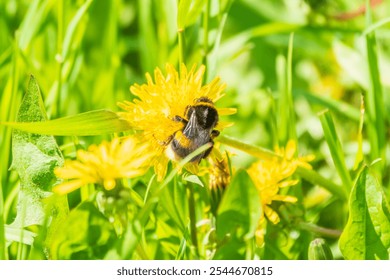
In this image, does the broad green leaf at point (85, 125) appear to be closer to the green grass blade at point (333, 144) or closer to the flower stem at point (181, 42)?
the flower stem at point (181, 42)

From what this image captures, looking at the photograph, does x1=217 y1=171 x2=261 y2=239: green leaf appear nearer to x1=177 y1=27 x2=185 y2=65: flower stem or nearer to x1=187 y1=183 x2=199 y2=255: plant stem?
x1=187 y1=183 x2=199 y2=255: plant stem

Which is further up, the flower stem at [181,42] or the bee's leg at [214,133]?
the flower stem at [181,42]

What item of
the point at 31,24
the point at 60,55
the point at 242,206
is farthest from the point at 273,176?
the point at 31,24

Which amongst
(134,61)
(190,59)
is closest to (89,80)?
(190,59)

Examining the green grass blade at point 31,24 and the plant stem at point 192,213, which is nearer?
the plant stem at point 192,213

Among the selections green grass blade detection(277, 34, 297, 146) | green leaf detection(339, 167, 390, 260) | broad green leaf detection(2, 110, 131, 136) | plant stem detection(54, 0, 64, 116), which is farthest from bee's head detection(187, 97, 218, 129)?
plant stem detection(54, 0, 64, 116)

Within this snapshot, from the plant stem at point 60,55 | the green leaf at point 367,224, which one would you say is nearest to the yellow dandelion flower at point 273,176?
the green leaf at point 367,224

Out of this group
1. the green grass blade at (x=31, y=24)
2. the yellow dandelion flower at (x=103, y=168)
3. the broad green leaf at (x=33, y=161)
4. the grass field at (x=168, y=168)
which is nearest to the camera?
the yellow dandelion flower at (x=103, y=168)

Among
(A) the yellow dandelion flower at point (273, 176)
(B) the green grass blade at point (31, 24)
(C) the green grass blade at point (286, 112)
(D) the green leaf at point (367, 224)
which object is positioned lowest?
(D) the green leaf at point (367, 224)
